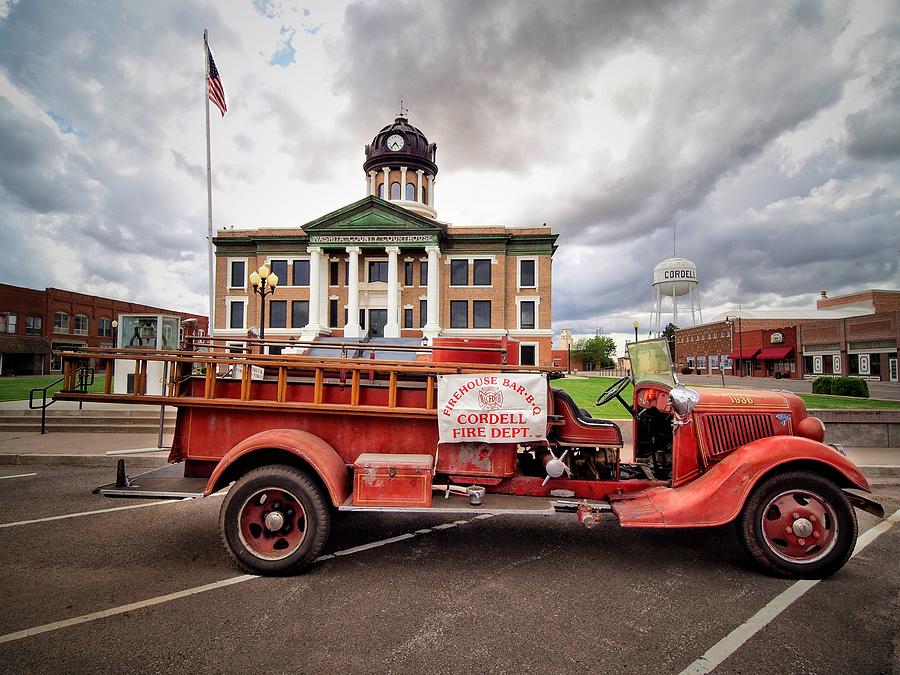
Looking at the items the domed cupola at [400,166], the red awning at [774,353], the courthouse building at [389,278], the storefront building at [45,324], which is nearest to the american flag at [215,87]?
the courthouse building at [389,278]

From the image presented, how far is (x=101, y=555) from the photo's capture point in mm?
3975

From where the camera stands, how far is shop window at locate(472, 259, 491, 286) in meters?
36.0

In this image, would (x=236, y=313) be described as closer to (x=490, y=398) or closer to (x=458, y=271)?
(x=458, y=271)

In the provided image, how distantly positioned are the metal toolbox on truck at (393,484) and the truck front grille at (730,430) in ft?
8.20

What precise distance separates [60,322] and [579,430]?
6175 cm

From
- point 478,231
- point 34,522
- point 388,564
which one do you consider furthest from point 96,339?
point 388,564

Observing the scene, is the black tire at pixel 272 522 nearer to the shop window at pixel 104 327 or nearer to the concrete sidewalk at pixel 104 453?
the concrete sidewalk at pixel 104 453

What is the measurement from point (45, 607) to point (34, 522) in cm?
243

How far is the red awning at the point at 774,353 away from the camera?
4834 centimetres

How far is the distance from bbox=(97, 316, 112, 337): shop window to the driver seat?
63.3 metres

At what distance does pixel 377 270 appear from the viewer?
37.2m

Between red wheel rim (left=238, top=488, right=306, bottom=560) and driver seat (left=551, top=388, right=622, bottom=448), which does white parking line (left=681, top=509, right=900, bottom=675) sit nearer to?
driver seat (left=551, top=388, right=622, bottom=448)

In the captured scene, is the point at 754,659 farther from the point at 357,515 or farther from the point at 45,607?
the point at 45,607

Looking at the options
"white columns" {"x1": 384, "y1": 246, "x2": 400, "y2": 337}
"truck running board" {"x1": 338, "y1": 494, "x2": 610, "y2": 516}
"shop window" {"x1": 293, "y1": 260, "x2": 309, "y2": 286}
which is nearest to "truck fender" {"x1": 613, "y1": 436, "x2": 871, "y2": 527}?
"truck running board" {"x1": 338, "y1": 494, "x2": 610, "y2": 516}
